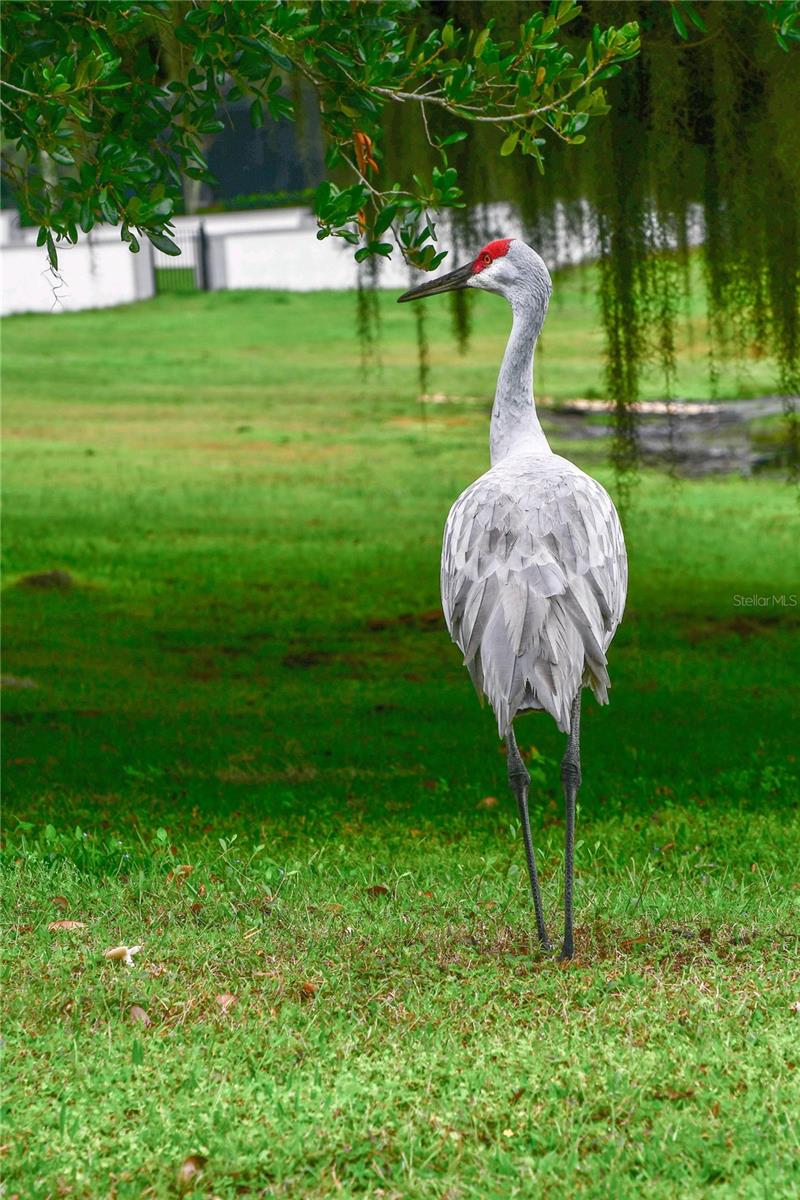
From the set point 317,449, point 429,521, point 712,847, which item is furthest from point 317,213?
point 317,449

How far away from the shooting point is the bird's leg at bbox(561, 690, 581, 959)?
15.5ft

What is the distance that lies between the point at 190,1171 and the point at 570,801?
1.77m

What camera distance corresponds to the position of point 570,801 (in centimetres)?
483

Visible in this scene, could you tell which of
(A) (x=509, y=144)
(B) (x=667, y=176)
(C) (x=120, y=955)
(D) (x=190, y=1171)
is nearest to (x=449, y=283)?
(A) (x=509, y=144)

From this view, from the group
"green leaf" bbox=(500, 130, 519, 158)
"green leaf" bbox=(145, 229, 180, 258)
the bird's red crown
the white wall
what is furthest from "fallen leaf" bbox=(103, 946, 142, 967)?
the white wall

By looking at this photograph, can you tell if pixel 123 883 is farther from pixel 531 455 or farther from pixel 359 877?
pixel 531 455

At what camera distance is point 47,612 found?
1198cm

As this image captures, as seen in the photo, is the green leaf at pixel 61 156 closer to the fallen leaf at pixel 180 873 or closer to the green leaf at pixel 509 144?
the green leaf at pixel 509 144

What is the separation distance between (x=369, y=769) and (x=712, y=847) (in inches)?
84.9

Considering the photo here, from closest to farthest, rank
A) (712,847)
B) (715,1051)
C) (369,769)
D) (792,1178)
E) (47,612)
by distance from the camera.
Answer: (792,1178) < (715,1051) < (712,847) < (369,769) < (47,612)

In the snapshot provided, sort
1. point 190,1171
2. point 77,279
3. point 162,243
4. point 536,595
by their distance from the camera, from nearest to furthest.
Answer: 1. point 190,1171
2. point 536,595
3. point 162,243
4. point 77,279

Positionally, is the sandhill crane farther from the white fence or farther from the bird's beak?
the white fence

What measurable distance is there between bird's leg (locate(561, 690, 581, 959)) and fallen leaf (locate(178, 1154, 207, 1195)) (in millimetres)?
1547

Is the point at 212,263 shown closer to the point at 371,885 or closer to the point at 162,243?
the point at 162,243
